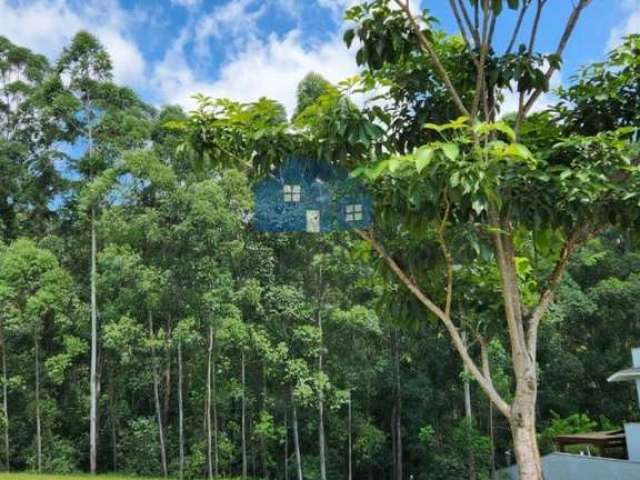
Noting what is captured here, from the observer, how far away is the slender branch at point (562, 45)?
8.47 ft

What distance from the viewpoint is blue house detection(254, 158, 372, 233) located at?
2.67 m

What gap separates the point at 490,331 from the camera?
304 cm

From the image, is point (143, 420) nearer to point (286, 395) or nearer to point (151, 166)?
point (286, 395)

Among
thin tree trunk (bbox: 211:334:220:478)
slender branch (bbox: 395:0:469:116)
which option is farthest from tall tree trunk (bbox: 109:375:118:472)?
slender branch (bbox: 395:0:469:116)

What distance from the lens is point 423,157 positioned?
6.51ft

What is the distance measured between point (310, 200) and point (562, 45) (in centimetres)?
126

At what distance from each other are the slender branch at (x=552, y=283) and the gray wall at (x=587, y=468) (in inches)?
223

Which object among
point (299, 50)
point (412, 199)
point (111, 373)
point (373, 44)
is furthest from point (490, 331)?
point (111, 373)

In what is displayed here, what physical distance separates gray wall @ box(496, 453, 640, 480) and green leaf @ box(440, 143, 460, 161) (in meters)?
6.60

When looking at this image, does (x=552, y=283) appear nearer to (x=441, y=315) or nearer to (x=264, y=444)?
(x=441, y=315)

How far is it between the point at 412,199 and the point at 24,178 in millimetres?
12201

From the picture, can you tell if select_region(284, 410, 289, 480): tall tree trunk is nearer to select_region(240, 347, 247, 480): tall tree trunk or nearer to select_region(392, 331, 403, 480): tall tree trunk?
select_region(240, 347, 247, 480): tall tree trunk

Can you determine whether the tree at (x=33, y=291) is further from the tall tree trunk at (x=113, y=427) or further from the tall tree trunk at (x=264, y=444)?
the tall tree trunk at (x=264, y=444)

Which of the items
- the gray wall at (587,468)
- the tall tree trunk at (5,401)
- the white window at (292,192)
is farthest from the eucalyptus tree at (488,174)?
the tall tree trunk at (5,401)
